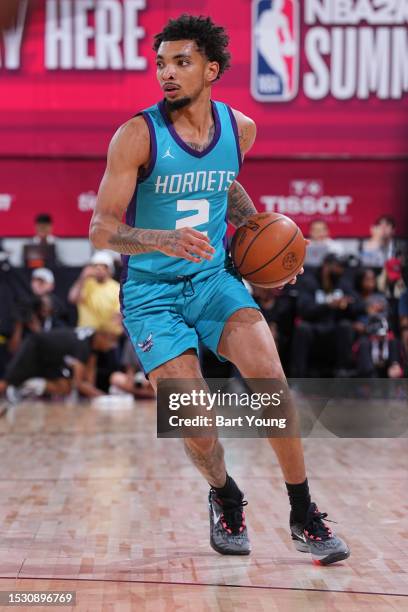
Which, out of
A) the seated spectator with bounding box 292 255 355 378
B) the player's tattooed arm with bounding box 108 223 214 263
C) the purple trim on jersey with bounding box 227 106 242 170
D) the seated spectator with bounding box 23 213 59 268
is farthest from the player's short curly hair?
the seated spectator with bounding box 23 213 59 268

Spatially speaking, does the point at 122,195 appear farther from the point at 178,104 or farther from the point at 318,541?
the point at 318,541

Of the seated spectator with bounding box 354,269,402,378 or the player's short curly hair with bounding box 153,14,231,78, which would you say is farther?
the seated spectator with bounding box 354,269,402,378

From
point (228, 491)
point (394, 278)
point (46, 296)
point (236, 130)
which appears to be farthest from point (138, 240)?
point (46, 296)

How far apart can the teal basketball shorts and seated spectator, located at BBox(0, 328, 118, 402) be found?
6355mm

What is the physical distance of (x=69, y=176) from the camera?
1164 cm

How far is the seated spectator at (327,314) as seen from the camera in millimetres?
10109

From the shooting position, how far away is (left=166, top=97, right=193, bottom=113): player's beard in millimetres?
3814

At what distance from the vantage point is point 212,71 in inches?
153

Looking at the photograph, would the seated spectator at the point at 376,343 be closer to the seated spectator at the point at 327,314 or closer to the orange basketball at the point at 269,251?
the seated spectator at the point at 327,314

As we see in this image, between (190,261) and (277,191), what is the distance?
26.8 ft

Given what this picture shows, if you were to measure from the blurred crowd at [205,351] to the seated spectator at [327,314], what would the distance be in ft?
0.03

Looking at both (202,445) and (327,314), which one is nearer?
(202,445)

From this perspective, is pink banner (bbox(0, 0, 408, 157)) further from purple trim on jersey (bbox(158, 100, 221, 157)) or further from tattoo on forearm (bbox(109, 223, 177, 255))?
tattoo on forearm (bbox(109, 223, 177, 255))

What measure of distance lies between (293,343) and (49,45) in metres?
4.58
